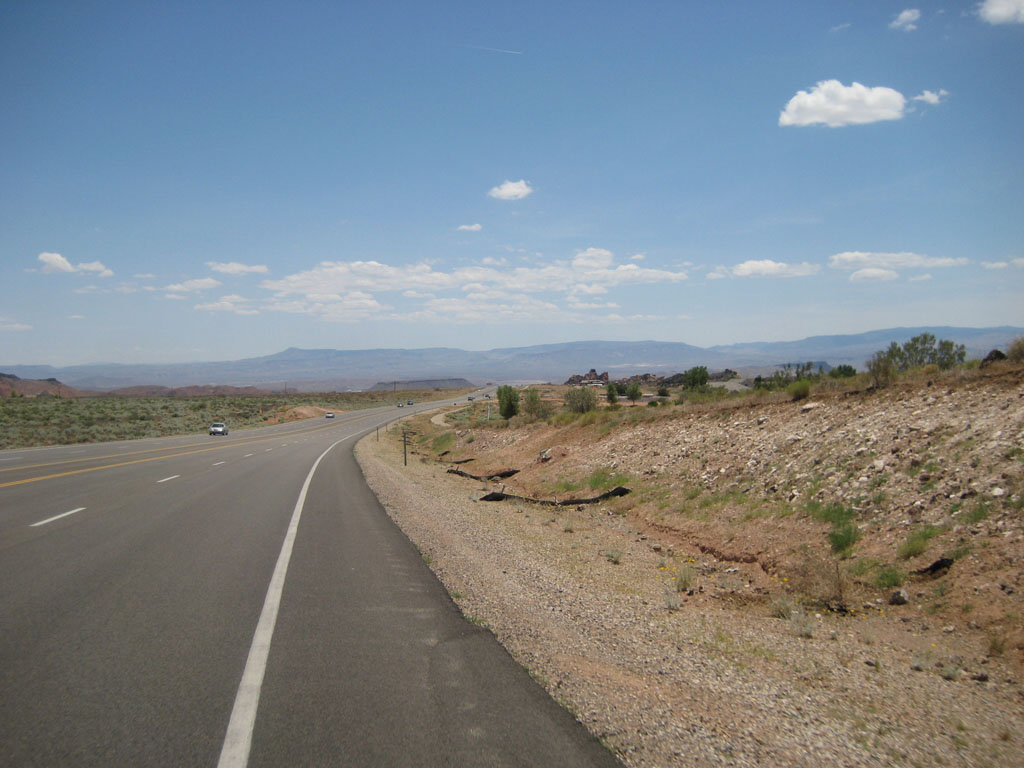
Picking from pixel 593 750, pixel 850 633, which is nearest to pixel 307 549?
pixel 593 750

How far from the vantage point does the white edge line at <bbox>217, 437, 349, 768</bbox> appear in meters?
3.69

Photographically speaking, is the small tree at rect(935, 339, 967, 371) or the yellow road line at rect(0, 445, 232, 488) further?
the yellow road line at rect(0, 445, 232, 488)

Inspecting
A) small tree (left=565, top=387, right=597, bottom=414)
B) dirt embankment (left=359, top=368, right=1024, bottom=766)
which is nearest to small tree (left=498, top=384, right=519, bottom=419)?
small tree (left=565, top=387, right=597, bottom=414)

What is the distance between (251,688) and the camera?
454cm

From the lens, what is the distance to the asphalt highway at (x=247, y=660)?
149 inches

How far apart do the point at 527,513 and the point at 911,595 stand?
9523 millimetres

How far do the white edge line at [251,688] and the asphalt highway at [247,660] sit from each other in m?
0.02

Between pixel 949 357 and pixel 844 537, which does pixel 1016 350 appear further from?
pixel 844 537

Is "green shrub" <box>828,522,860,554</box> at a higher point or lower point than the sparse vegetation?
lower

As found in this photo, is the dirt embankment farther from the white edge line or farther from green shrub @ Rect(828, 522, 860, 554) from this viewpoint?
the white edge line

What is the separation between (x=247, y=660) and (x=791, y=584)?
7.16 meters

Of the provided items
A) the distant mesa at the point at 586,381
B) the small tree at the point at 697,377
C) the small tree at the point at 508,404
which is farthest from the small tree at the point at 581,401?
the distant mesa at the point at 586,381

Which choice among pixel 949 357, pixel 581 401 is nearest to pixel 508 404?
pixel 581 401

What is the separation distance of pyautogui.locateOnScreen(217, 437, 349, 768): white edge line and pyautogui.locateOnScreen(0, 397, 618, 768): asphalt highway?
0.02 meters
